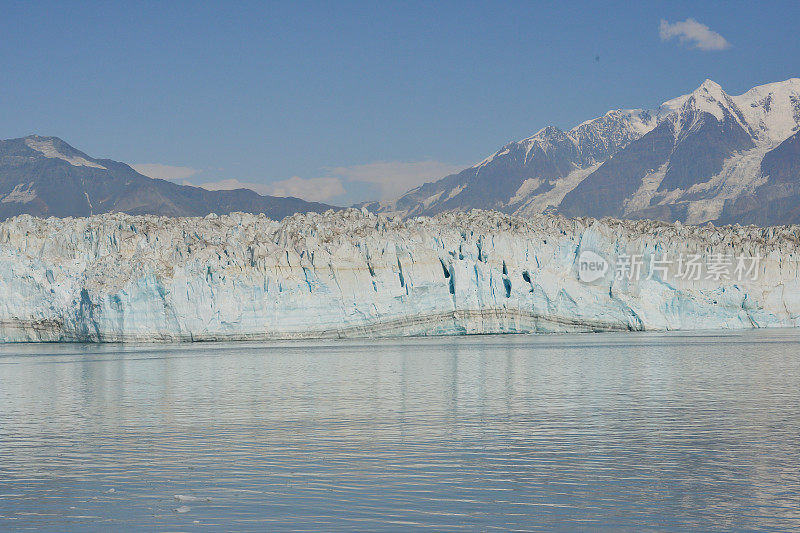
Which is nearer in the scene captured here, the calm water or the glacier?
the calm water

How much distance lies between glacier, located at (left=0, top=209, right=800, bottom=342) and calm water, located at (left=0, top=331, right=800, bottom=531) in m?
21.3

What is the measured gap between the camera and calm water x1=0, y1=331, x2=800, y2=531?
10.1m

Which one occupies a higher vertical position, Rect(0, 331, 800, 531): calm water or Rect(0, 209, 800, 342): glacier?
Rect(0, 209, 800, 342): glacier

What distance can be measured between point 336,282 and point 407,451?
39.1 meters

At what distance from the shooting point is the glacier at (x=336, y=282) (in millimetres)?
52406

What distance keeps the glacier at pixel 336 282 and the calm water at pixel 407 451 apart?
70.0 feet

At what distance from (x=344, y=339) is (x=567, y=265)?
1581 centimetres

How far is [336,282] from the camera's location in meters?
53.2

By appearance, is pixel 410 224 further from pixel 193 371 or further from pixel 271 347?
pixel 193 371

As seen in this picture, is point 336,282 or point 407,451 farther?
point 336,282

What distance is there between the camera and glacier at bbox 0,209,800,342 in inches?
2063

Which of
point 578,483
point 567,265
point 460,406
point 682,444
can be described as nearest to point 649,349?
point 567,265

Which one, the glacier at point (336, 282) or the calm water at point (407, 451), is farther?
the glacier at point (336, 282)

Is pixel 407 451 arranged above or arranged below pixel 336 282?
below
